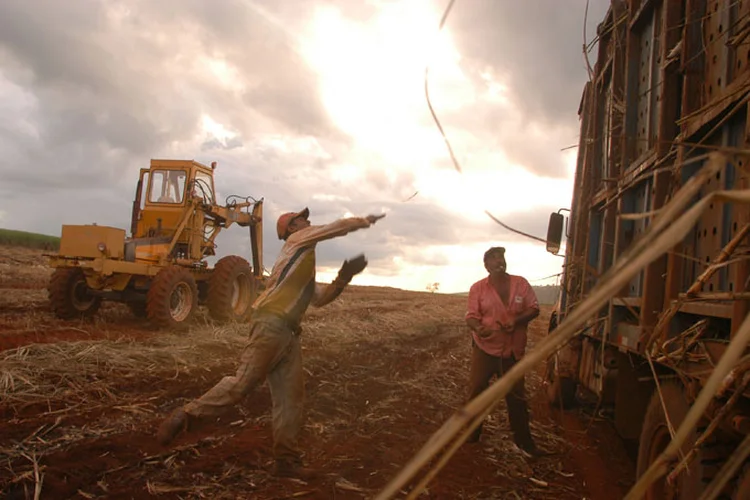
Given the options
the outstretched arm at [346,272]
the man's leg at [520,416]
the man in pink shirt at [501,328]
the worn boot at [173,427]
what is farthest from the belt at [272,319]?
the man's leg at [520,416]

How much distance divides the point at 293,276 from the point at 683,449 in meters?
3.04

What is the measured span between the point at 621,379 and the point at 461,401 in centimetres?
316

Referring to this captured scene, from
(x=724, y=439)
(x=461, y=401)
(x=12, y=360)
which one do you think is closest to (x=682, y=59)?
(x=724, y=439)

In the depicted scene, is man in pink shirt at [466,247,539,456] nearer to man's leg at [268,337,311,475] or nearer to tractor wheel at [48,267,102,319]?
man's leg at [268,337,311,475]

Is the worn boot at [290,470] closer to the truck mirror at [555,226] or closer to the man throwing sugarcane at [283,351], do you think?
the man throwing sugarcane at [283,351]

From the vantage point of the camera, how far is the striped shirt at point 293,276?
4738 mm

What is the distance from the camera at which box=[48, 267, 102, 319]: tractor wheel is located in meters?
11.3

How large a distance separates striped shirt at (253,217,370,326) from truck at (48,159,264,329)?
6.89m

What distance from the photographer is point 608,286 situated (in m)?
0.83

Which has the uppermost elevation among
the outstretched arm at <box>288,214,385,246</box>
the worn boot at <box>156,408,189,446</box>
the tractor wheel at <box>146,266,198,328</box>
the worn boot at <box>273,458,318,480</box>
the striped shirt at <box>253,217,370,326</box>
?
the outstretched arm at <box>288,214,385,246</box>

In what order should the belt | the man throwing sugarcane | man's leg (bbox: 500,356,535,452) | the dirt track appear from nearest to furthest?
the dirt track
the man throwing sugarcane
the belt
man's leg (bbox: 500,356,535,452)

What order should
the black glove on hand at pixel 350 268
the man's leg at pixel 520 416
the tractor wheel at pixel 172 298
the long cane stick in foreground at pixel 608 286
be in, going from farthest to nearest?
the tractor wheel at pixel 172 298 → the man's leg at pixel 520 416 → the black glove on hand at pixel 350 268 → the long cane stick in foreground at pixel 608 286

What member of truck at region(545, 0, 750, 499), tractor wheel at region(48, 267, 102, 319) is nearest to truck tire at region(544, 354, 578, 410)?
truck at region(545, 0, 750, 499)

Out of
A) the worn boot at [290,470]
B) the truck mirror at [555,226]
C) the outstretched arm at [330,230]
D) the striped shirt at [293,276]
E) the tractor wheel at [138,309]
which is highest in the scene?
the truck mirror at [555,226]
